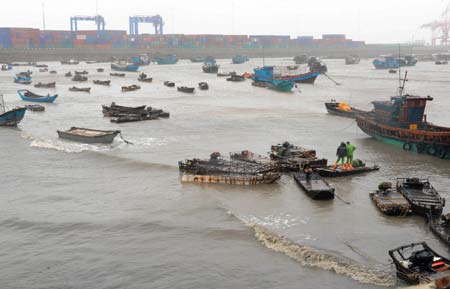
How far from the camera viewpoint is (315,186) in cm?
1977

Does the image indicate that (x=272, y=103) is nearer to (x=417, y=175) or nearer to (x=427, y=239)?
(x=417, y=175)

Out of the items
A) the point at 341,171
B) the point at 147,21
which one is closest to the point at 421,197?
the point at 341,171

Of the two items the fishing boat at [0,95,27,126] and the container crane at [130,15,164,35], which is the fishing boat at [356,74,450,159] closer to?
the fishing boat at [0,95,27,126]

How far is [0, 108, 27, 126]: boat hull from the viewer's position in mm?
35719

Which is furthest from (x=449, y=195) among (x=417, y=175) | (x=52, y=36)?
(x=52, y=36)

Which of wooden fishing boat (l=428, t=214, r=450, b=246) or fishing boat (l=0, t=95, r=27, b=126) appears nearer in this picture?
wooden fishing boat (l=428, t=214, r=450, b=246)

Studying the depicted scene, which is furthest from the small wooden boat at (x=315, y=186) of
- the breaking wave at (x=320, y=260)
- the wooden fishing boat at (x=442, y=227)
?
the wooden fishing boat at (x=442, y=227)

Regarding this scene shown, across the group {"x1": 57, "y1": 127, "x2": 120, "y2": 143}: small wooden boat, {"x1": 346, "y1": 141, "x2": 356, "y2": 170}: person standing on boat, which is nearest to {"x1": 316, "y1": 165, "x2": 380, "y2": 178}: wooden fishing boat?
{"x1": 346, "y1": 141, "x2": 356, "y2": 170}: person standing on boat

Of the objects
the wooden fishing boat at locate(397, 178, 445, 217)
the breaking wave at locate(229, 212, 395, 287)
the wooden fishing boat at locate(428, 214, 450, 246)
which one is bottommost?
the breaking wave at locate(229, 212, 395, 287)

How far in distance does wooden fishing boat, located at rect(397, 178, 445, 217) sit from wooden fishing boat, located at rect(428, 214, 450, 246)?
0.55m

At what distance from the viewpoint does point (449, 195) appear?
1992cm

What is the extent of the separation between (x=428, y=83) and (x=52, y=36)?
346 feet

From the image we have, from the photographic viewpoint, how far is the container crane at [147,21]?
18888 cm

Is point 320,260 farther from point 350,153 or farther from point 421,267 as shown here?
point 350,153
